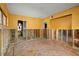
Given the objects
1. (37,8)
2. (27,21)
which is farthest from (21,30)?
(37,8)

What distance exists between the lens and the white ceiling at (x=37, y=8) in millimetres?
1804

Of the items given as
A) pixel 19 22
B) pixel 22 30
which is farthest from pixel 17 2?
pixel 22 30

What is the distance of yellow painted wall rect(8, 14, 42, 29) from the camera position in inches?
71.6

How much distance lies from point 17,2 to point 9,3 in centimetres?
12

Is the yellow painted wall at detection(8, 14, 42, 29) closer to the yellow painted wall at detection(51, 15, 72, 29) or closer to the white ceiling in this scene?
the white ceiling

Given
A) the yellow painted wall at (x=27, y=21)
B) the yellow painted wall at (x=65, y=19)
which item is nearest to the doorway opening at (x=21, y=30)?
the yellow painted wall at (x=27, y=21)

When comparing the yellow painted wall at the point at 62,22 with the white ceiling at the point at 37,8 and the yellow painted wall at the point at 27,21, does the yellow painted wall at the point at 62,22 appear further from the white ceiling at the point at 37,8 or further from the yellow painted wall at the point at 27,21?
the yellow painted wall at the point at 27,21

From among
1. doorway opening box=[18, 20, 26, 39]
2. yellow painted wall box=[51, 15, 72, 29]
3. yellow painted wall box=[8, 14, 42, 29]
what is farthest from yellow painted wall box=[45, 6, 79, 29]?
doorway opening box=[18, 20, 26, 39]

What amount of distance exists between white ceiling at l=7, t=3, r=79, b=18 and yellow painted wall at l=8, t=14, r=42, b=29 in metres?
0.06

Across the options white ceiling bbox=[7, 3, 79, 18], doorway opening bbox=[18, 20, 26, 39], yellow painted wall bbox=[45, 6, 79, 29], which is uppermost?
white ceiling bbox=[7, 3, 79, 18]

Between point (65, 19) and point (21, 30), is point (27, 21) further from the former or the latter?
point (65, 19)

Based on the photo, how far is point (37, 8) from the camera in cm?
186

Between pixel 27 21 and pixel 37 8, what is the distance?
0.88ft

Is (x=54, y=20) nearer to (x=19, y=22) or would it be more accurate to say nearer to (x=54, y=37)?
(x=54, y=37)
